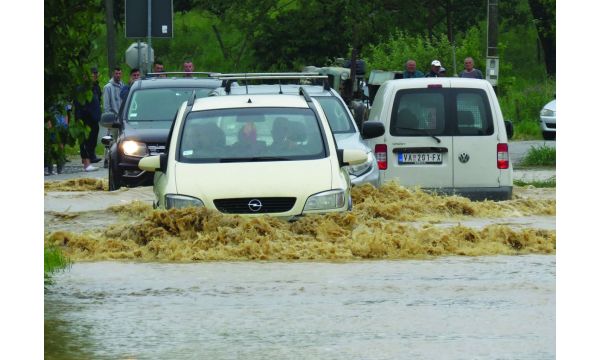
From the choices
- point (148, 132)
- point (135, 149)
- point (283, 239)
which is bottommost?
point (283, 239)

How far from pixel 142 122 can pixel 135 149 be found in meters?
0.93

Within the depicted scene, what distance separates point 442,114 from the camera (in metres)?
20.1

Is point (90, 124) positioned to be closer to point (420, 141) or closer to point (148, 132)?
point (148, 132)

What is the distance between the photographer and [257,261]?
1494 centimetres

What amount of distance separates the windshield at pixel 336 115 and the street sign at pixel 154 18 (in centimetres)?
937

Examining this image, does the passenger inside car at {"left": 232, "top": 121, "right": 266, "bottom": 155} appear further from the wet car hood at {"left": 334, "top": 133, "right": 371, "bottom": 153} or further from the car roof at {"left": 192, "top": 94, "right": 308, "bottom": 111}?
the wet car hood at {"left": 334, "top": 133, "right": 371, "bottom": 153}

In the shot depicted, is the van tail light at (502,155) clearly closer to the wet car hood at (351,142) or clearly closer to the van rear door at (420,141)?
the van rear door at (420,141)

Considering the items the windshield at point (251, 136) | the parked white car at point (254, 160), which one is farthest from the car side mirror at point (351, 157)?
the windshield at point (251, 136)

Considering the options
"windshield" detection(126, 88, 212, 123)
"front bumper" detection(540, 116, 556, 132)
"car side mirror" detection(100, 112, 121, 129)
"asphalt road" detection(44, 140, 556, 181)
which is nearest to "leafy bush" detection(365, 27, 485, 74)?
"front bumper" detection(540, 116, 556, 132)

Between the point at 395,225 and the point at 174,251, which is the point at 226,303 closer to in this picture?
the point at 174,251

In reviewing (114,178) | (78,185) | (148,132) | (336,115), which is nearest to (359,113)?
(78,185)

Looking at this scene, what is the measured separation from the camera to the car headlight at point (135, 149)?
72.4 feet

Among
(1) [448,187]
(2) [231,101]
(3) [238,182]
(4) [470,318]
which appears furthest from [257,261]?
(1) [448,187]

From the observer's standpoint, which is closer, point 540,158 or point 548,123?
point 540,158
